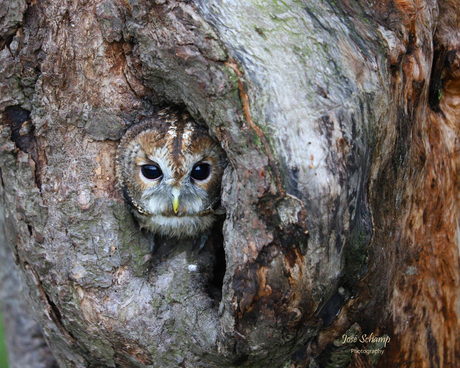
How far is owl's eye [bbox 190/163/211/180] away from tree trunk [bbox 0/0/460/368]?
0.30m

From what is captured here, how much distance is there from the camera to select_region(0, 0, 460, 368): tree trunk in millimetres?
1647

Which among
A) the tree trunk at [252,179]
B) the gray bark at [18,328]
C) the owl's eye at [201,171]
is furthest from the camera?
the gray bark at [18,328]

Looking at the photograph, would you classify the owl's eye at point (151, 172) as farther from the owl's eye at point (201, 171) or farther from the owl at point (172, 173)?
the owl's eye at point (201, 171)

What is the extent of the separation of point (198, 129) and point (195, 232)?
25.5 inches

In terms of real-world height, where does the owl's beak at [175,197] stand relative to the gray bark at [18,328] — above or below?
above

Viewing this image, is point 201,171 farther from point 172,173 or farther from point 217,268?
point 217,268

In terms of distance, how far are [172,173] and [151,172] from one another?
174 millimetres

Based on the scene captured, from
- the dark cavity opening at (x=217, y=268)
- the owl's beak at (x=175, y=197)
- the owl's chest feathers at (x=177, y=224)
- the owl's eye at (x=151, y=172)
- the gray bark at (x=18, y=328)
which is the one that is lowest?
the gray bark at (x=18, y=328)

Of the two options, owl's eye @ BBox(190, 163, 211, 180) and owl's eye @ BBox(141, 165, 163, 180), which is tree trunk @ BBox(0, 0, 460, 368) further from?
owl's eye @ BBox(190, 163, 211, 180)

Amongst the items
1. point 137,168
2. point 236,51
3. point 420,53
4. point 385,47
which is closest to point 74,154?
point 137,168

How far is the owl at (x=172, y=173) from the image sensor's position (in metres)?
2.09

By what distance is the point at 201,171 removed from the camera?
7.35 feet

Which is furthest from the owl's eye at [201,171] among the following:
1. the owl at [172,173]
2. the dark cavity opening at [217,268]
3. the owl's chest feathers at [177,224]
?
the dark cavity opening at [217,268]

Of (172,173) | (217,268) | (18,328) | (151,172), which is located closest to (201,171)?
(172,173)
